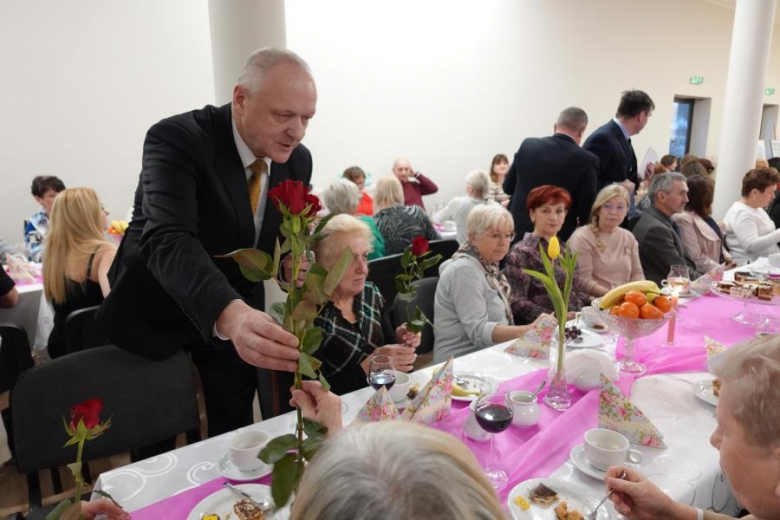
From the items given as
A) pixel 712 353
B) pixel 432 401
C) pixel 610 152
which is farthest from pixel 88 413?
pixel 610 152

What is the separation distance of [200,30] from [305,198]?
17.5 ft

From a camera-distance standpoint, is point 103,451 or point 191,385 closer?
point 103,451

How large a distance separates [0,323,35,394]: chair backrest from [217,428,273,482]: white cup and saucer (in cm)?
171

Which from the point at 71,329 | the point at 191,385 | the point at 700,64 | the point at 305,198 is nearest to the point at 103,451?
the point at 191,385

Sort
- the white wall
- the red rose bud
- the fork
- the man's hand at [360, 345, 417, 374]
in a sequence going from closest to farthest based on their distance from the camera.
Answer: the red rose bud, the fork, the man's hand at [360, 345, 417, 374], the white wall

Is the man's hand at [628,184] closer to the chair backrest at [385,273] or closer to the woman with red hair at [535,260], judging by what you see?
the woman with red hair at [535,260]

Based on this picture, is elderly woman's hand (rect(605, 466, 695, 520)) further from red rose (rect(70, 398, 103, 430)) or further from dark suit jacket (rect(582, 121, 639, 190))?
dark suit jacket (rect(582, 121, 639, 190))

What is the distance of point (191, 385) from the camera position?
1793 mm

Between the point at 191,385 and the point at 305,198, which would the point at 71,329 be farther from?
the point at 305,198

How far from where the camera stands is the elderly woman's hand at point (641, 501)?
3.77ft

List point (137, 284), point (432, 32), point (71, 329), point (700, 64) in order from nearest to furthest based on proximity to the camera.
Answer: point (137, 284)
point (71, 329)
point (432, 32)
point (700, 64)

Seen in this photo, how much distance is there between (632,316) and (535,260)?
3.55 ft

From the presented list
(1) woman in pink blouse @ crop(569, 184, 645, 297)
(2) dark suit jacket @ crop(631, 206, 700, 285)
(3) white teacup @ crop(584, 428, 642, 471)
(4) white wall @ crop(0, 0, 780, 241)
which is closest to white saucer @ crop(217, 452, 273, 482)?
(3) white teacup @ crop(584, 428, 642, 471)

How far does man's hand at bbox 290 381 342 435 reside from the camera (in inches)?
36.3
